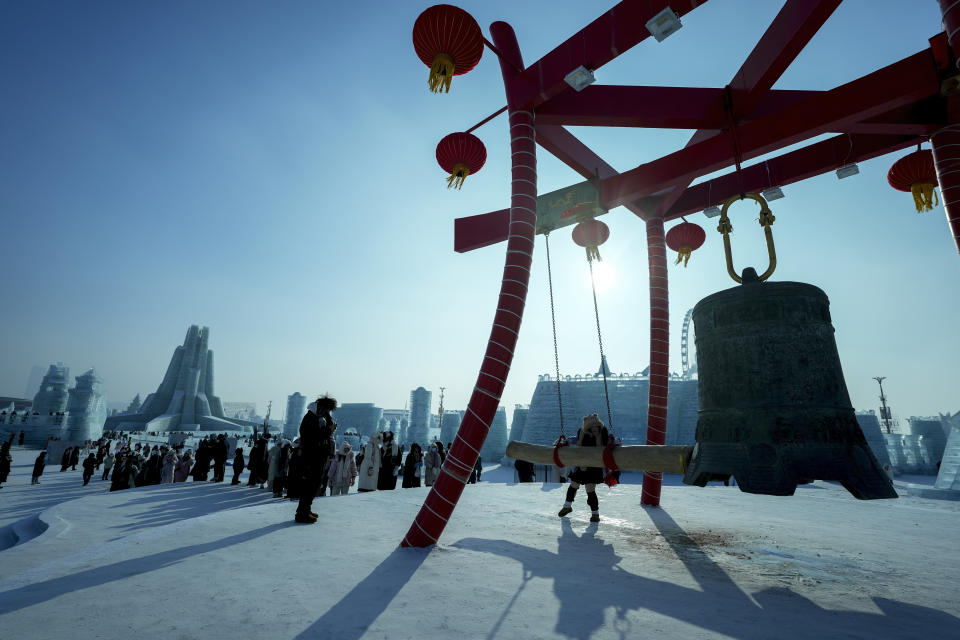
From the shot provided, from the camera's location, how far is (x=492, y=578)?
138 inches

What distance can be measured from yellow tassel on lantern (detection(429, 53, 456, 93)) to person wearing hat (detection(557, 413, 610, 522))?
15.9ft

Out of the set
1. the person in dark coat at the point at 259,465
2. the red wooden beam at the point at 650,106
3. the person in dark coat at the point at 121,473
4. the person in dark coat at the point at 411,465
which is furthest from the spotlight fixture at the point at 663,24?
the person in dark coat at the point at 121,473

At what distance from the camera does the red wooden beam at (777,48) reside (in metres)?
4.33

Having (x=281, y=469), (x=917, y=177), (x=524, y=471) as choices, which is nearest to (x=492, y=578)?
(x=917, y=177)

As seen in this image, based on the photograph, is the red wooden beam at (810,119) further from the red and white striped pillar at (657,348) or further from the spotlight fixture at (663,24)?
the spotlight fixture at (663,24)

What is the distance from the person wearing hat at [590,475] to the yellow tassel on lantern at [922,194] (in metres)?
5.70

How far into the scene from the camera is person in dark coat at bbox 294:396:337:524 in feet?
18.9

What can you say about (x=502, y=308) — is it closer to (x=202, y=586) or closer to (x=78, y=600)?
(x=202, y=586)

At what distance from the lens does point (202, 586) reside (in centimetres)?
309

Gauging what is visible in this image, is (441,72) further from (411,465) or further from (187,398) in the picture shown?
(187,398)

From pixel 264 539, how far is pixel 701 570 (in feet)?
14.2

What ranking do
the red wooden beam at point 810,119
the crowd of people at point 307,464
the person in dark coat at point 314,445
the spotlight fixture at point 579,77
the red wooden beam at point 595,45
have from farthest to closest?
the crowd of people at point 307,464 → the person in dark coat at point 314,445 → the spotlight fixture at point 579,77 → the red wooden beam at point 810,119 → the red wooden beam at point 595,45

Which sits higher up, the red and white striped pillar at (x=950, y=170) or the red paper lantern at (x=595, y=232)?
the red paper lantern at (x=595, y=232)

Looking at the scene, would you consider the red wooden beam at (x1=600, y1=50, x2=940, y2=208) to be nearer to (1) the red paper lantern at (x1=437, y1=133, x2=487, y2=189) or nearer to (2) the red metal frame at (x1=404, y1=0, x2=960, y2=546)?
(2) the red metal frame at (x1=404, y1=0, x2=960, y2=546)
